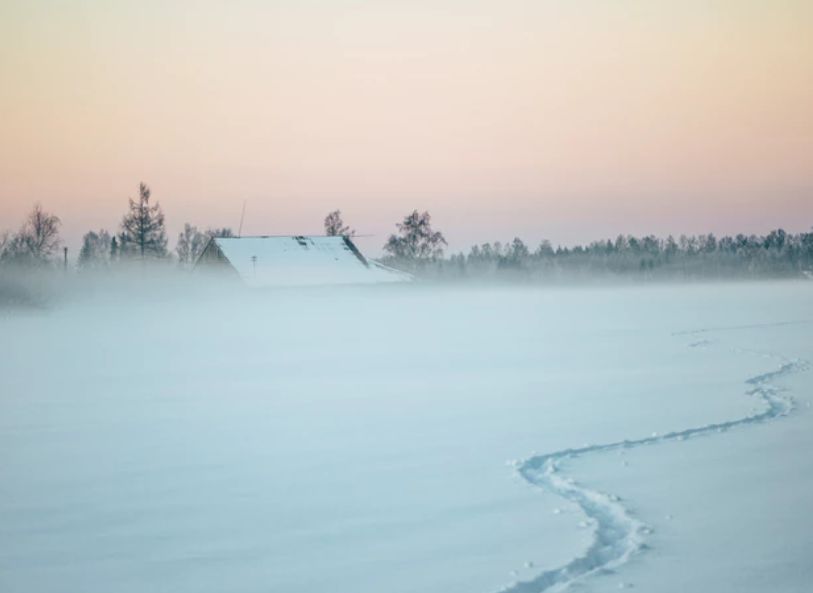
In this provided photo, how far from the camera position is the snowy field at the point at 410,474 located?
188 inches

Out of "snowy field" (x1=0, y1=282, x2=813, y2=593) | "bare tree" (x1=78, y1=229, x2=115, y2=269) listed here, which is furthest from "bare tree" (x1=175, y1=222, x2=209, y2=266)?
"snowy field" (x1=0, y1=282, x2=813, y2=593)

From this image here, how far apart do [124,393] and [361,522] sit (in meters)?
7.13

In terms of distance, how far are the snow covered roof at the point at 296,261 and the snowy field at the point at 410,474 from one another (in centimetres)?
2760

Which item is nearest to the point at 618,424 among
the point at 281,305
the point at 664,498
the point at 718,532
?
the point at 664,498

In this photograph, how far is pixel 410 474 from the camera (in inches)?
→ 277

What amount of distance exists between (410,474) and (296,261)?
39.4m

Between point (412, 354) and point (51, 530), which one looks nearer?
point (51, 530)

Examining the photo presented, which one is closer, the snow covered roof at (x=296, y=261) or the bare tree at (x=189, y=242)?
the snow covered roof at (x=296, y=261)

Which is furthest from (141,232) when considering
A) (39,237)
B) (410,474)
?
(410,474)

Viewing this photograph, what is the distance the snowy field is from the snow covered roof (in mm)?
27604

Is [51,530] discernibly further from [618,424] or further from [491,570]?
[618,424]

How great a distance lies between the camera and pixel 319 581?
4594mm

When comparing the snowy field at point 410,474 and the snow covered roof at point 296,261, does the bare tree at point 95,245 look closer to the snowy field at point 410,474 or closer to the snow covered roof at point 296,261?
the snow covered roof at point 296,261

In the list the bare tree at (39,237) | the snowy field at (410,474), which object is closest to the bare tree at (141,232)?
the bare tree at (39,237)
